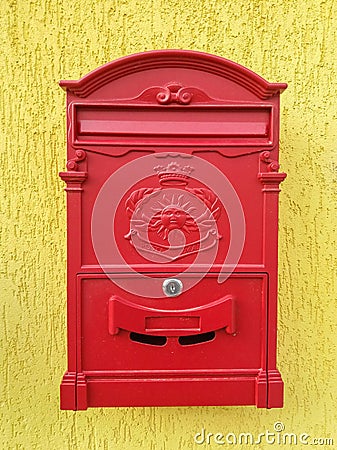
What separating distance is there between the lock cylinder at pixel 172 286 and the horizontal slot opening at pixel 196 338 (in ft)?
0.58

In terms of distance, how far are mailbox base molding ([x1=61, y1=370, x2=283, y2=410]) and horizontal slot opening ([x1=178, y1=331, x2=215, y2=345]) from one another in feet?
0.38

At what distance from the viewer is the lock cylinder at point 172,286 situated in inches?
48.2

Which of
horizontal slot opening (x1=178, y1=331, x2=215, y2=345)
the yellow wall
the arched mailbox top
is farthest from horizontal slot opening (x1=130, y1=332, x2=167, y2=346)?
the arched mailbox top

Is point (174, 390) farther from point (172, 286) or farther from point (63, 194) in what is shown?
point (63, 194)

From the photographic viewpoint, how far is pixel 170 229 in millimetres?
1224

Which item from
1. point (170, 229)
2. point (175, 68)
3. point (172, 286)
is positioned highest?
point (175, 68)

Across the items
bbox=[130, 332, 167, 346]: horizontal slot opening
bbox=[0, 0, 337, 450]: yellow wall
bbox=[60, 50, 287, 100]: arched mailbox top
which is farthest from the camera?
bbox=[0, 0, 337, 450]: yellow wall

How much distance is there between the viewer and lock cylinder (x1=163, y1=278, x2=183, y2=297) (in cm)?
122

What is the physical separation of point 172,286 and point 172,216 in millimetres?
198

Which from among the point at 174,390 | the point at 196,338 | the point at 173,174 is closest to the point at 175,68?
the point at 173,174

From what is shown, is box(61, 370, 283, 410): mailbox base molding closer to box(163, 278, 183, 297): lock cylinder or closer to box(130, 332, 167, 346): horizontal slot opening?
box(130, 332, 167, 346): horizontal slot opening

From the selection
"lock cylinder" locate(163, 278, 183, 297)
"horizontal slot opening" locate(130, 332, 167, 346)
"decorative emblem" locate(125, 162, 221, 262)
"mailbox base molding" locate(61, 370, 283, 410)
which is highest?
"decorative emblem" locate(125, 162, 221, 262)

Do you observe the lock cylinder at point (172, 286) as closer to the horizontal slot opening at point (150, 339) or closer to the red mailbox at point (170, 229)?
the red mailbox at point (170, 229)

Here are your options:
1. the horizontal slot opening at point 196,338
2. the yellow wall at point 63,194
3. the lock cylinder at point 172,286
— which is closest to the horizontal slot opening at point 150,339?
the horizontal slot opening at point 196,338
